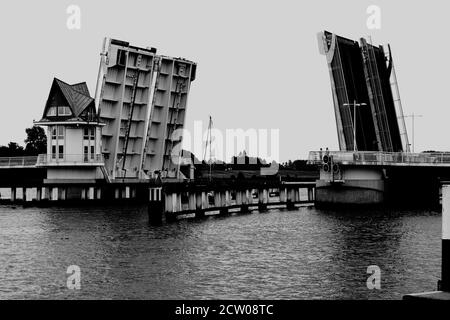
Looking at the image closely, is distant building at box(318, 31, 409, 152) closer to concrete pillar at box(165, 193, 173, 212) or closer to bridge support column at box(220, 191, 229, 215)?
bridge support column at box(220, 191, 229, 215)

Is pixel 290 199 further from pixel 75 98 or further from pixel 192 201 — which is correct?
pixel 75 98

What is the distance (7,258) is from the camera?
23.6m

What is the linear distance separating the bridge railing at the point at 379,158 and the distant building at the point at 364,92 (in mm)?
3138

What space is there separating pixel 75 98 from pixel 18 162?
11.1 m

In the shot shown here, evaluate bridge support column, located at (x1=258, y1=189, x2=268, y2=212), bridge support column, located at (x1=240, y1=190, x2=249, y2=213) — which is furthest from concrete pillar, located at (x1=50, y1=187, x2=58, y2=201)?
bridge support column, located at (x1=258, y1=189, x2=268, y2=212)

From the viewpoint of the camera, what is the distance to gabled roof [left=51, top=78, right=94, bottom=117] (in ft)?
194

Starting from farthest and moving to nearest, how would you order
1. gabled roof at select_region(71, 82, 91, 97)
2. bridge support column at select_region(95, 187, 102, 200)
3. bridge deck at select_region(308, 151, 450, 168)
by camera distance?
gabled roof at select_region(71, 82, 91, 97) < bridge support column at select_region(95, 187, 102, 200) < bridge deck at select_region(308, 151, 450, 168)

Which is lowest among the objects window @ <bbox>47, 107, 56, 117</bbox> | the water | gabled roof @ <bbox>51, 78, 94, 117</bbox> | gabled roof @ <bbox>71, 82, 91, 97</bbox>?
the water

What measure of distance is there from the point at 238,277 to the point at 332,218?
25564 mm

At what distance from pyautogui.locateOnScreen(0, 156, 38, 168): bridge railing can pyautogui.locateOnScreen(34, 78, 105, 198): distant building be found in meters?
6.20

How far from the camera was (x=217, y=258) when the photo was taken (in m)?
23.1

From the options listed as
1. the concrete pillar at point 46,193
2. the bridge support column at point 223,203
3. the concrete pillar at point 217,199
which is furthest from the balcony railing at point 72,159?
the concrete pillar at point 217,199
